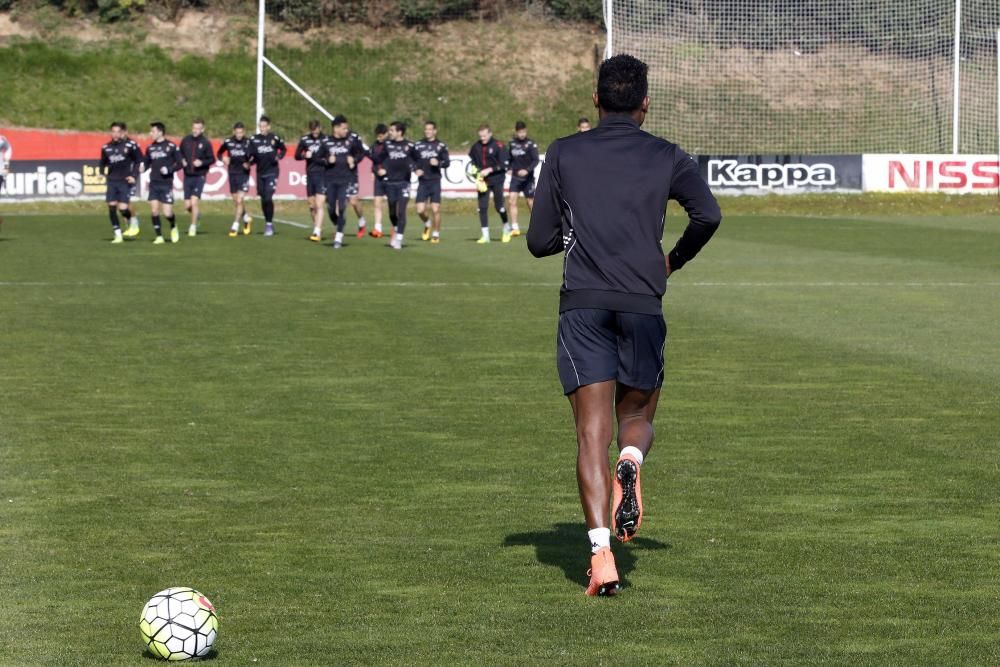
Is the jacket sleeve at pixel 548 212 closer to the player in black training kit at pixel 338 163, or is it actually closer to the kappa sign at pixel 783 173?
the player in black training kit at pixel 338 163

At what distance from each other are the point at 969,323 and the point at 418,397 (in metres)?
7.40

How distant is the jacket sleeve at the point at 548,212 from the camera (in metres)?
6.89

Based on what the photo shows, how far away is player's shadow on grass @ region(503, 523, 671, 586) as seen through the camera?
287 inches

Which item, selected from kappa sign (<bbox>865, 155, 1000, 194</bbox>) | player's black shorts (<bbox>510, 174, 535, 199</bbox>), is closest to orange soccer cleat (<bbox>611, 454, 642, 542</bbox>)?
player's black shorts (<bbox>510, 174, 535, 199</bbox>)

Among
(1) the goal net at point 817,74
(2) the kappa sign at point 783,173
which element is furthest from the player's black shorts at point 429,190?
(1) the goal net at point 817,74

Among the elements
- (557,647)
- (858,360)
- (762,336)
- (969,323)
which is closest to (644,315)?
(557,647)

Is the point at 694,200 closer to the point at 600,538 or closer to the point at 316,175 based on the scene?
the point at 600,538

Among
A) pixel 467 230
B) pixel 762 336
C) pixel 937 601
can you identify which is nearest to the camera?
pixel 937 601

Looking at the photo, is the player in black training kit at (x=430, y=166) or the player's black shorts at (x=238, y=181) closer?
the player in black training kit at (x=430, y=166)

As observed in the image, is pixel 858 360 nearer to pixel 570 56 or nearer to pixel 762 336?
pixel 762 336

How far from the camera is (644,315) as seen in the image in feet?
22.5

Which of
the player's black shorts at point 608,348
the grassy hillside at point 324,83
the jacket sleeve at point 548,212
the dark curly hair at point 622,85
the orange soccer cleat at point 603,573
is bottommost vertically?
the orange soccer cleat at point 603,573

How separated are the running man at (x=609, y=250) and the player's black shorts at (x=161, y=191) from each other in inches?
1022

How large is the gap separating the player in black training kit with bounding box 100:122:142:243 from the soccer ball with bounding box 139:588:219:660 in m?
26.4
